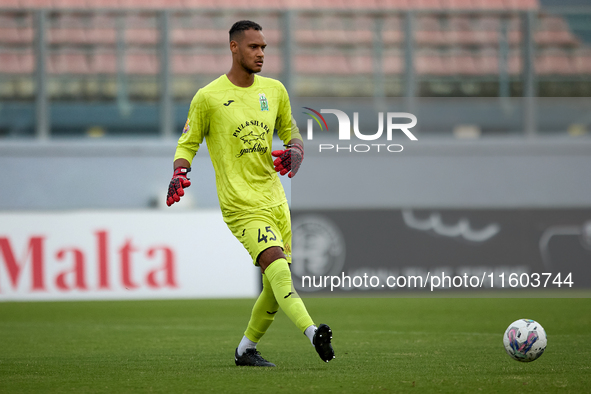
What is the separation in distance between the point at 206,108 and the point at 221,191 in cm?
47

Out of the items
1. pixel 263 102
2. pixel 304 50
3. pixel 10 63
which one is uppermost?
pixel 304 50

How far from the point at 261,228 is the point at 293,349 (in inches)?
→ 63.3

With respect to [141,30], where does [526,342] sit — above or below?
below

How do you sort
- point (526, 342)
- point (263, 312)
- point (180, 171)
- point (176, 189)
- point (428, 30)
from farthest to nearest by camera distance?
point (428, 30), point (263, 312), point (526, 342), point (180, 171), point (176, 189)

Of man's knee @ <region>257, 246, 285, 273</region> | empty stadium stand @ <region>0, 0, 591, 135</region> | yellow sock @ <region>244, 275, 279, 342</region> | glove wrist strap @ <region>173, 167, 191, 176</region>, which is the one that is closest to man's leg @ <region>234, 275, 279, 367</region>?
yellow sock @ <region>244, 275, 279, 342</region>

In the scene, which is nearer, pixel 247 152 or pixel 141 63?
pixel 247 152

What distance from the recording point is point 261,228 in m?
4.56

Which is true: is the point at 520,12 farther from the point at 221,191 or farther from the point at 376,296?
the point at 221,191

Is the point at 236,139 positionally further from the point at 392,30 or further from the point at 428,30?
the point at 428,30

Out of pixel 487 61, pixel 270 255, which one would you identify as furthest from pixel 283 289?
pixel 487 61

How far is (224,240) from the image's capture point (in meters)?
10.9

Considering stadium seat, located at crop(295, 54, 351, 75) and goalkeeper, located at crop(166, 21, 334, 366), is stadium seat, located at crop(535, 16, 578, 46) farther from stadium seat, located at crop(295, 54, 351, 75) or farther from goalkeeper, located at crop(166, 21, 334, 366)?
goalkeeper, located at crop(166, 21, 334, 366)

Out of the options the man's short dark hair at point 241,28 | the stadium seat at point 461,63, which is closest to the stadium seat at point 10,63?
the stadium seat at point 461,63

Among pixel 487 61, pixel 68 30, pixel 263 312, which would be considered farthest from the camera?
pixel 487 61
